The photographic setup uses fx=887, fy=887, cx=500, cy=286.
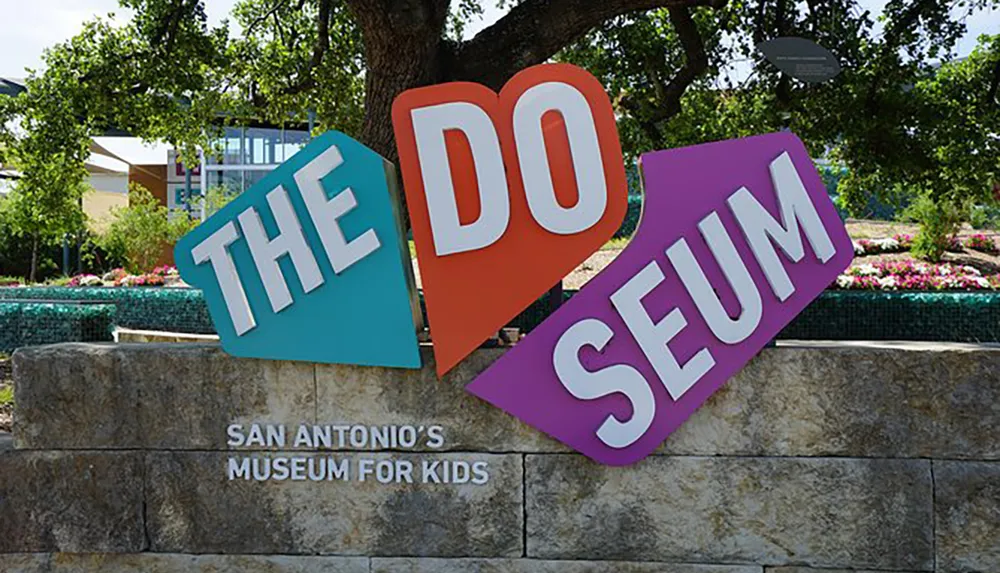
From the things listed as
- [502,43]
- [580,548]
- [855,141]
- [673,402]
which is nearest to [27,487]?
[580,548]

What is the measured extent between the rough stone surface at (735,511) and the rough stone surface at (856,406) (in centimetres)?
8

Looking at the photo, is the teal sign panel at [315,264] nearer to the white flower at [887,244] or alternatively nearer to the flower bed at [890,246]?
the flower bed at [890,246]

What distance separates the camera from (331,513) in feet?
12.8

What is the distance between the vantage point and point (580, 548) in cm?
382

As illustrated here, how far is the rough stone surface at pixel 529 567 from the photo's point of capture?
3.79m

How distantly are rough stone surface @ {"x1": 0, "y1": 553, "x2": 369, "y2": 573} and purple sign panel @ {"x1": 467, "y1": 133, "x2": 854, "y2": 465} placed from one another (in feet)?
3.34

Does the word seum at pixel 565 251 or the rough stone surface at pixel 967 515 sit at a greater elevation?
the word seum at pixel 565 251

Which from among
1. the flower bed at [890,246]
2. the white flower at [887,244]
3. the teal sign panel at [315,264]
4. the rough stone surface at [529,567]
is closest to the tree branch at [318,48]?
the teal sign panel at [315,264]

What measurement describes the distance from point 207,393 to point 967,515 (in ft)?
10.8

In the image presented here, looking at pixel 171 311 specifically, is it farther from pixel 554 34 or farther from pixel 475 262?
pixel 475 262

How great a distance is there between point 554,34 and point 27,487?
4866 mm

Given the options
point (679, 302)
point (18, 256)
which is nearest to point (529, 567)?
point (679, 302)

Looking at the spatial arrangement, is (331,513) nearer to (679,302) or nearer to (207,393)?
(207,393)

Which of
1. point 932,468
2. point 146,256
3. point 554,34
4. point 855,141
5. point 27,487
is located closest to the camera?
point 932,468
